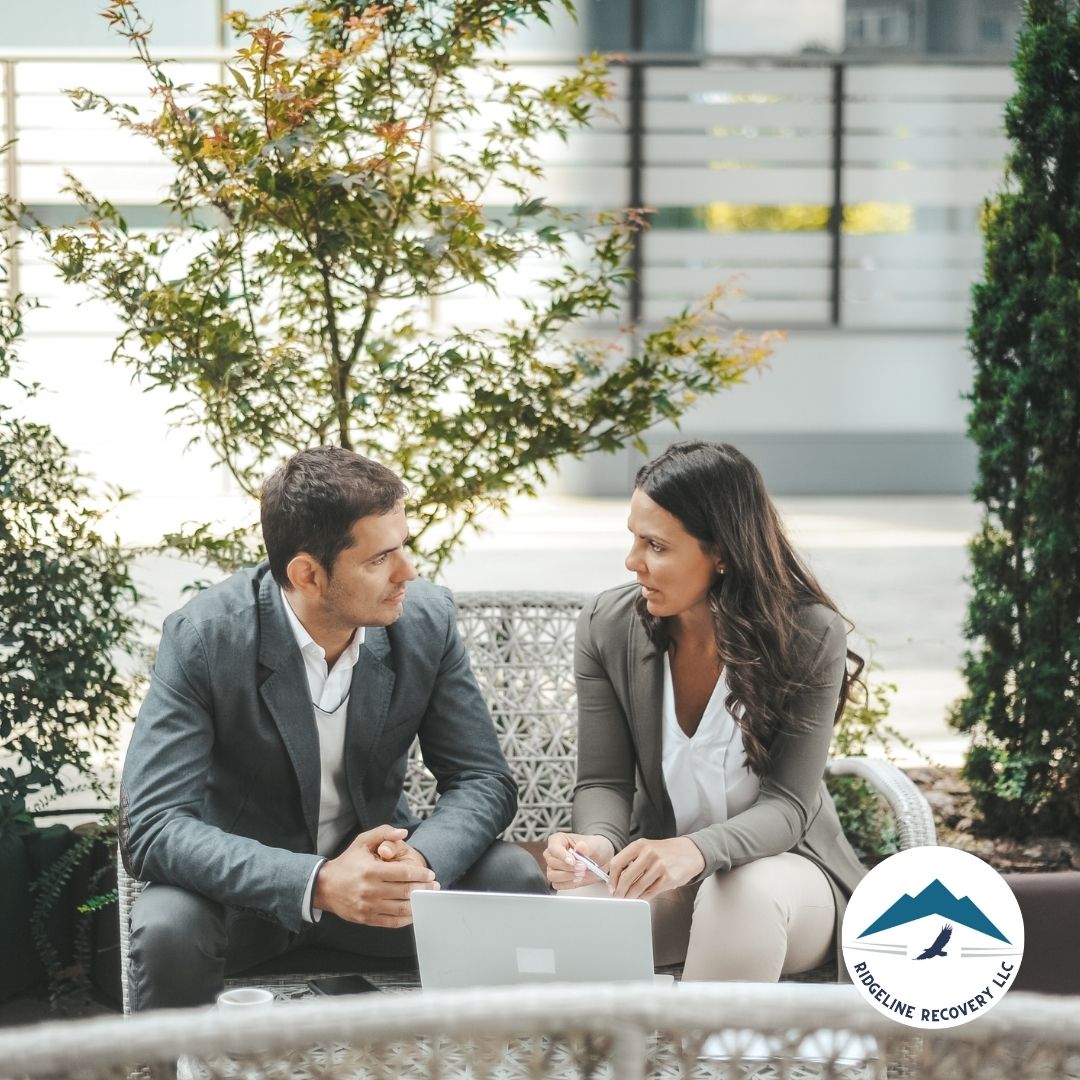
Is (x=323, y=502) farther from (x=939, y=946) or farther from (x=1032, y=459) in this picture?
(x=1032, y=459)

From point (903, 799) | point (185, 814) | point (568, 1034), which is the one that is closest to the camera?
point (568, 1034)

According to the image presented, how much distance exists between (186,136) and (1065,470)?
213 cm

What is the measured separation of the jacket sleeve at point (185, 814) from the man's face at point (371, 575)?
9.5 inches

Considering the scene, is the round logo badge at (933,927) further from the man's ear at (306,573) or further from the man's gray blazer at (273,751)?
the man's ear at (306,573)

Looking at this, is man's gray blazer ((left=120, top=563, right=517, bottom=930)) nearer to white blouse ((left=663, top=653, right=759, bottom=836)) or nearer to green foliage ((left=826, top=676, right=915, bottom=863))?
white blouse ((left=663, top=653, right=759, bottom=836))

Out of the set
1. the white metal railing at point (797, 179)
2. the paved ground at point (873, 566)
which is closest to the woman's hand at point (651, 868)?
the paved ground at point (873, 566)

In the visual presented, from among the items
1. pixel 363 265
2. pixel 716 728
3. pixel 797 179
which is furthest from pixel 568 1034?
pixel 797 179

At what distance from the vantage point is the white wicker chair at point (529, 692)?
301 cm

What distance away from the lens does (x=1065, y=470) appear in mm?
3473

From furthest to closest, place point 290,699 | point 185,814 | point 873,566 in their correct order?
point 873,566 → point 290,699 → point 185,814

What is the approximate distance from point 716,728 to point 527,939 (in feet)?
2.30

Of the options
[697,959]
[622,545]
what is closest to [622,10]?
[622,545]

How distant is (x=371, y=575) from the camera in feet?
7.58

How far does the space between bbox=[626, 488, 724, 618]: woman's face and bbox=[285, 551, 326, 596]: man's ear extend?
1.63 ft
